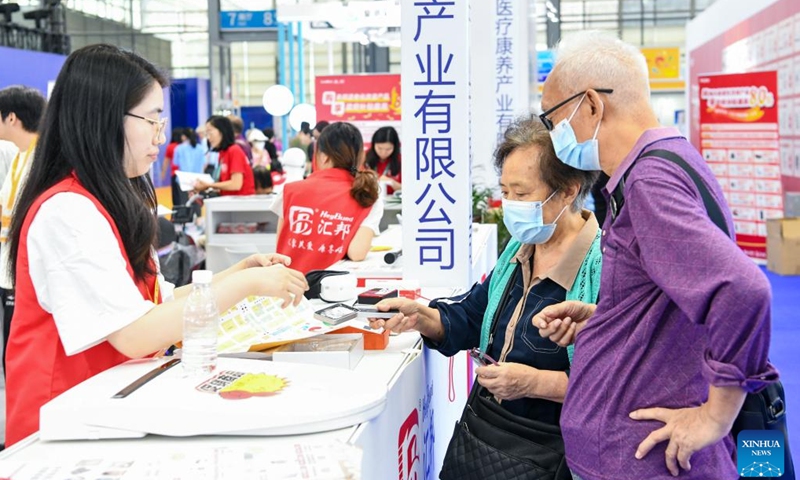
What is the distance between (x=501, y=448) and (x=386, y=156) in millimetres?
6359

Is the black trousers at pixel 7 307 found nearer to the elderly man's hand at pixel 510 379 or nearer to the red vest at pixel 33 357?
the red vest at pixel 33 357

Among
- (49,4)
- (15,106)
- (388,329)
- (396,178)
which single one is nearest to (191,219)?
(396,178)

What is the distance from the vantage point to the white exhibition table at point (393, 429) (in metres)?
1.54

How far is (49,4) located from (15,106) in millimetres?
12174

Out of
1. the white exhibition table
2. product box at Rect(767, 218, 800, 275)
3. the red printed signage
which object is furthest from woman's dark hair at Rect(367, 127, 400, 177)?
the white exhibition table

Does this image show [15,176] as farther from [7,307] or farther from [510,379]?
[510,379]

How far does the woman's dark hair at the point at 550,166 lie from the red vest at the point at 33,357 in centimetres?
101

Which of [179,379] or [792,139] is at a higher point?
[792,139]

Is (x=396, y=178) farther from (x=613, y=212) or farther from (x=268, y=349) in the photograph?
(x=613, y=212)

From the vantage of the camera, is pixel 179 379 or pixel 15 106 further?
pixel 15 106

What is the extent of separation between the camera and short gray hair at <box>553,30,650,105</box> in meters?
1.69

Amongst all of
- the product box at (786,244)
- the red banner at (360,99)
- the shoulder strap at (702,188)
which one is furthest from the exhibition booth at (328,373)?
the red banner at (360,99)

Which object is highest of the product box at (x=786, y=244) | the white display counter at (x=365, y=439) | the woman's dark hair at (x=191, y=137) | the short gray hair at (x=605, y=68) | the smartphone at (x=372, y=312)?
the woman's dark hair at (x=191, y=137)

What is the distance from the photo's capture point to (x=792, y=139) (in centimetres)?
1087
